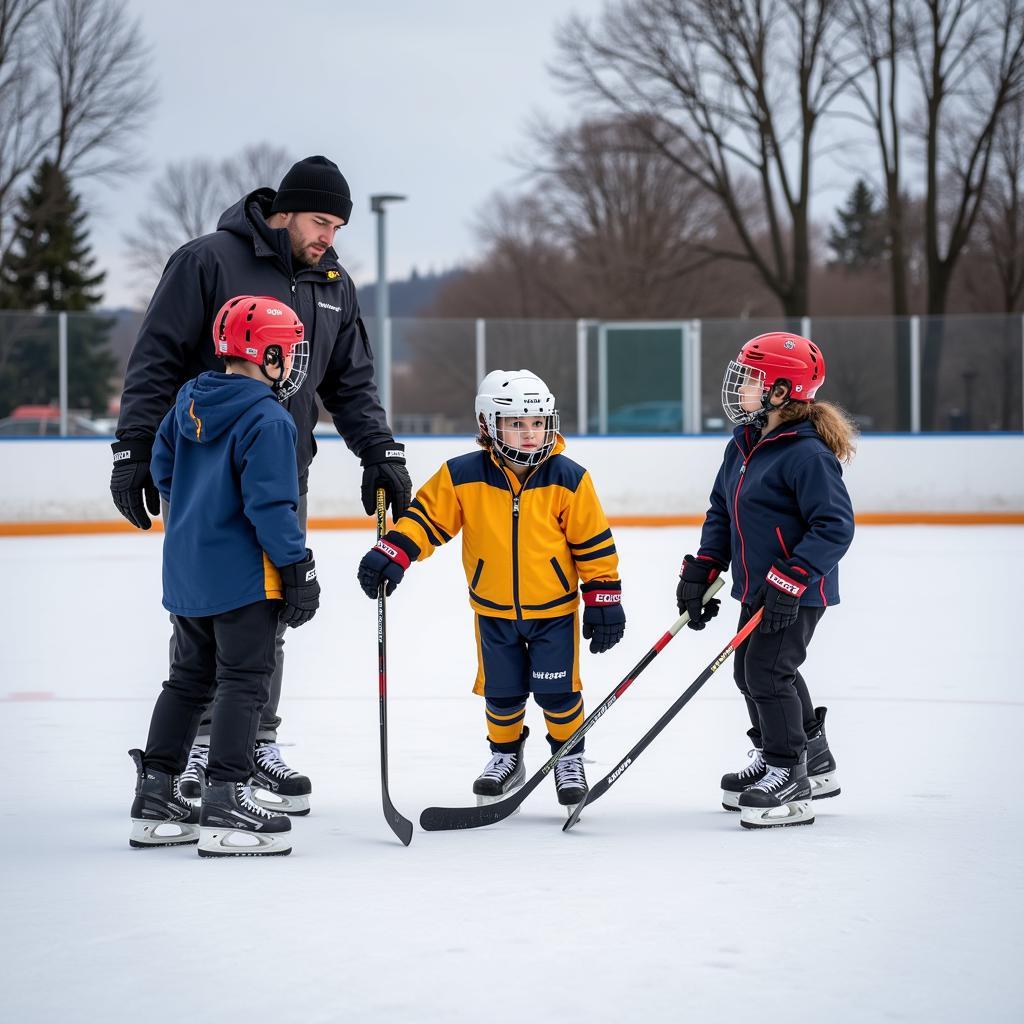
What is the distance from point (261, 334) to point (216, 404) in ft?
0.51

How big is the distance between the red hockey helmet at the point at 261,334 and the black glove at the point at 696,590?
0.93 m

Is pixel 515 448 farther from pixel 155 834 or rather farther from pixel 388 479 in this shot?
pixel 155 834

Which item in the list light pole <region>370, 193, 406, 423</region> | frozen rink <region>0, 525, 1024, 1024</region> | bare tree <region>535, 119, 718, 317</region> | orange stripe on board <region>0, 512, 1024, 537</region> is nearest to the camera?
frozen rink <region>0, 525, 1024, 1024</region>

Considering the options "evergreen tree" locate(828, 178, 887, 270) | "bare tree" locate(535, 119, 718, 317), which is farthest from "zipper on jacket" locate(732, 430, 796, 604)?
"bare tree" locate(535, 119, 718, 317)

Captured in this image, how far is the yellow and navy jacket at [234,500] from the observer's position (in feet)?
8.95

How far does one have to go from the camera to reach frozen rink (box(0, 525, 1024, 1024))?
6.68ft

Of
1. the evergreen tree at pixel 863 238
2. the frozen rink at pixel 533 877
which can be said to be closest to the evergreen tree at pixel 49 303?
the frozen rink at pixel 533 877

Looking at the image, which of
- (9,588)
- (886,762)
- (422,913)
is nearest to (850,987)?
(422,913)

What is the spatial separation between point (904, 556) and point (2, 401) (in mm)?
6427

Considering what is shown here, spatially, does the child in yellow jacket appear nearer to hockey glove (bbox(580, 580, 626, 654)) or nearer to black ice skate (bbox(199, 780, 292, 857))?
hockey glove (bbox(580, 580, 626, 654))

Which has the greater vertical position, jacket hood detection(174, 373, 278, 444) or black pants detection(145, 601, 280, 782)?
jacket hood detection(174, 373, 278, 444)

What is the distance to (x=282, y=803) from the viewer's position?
314cm

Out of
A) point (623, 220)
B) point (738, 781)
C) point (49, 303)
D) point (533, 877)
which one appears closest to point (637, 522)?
point (738, 781)

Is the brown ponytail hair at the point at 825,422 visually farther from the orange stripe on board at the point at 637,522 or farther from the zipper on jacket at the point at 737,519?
the orange stripe on board at the point at 637,522
